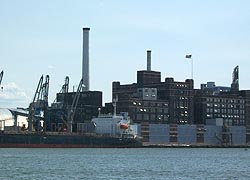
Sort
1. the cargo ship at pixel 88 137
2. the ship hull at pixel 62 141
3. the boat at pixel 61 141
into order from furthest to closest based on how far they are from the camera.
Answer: the cargo ship at pixel 88 137 < the boat at pixel 61 141 < the ship hull at pixel 62 141

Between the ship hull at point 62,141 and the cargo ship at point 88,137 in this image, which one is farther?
the cargo ship at point 88,137

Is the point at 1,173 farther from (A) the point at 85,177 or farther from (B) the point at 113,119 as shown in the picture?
(B) the point at 113,119

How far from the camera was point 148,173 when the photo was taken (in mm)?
77500

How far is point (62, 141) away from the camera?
171875 millimetres

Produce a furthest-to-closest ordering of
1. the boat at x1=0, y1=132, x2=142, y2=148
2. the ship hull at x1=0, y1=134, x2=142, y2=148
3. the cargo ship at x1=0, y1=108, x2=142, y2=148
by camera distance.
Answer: the cargo ship at x1=0, y1=108, x2=142, y2=148 → the boat at x1=0, y1=132, x2=142, y2=148 → the ship hull at x1=0, y1=134, x2=142, y2=148

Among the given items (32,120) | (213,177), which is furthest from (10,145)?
(213,177)

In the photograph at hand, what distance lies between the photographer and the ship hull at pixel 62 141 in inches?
6496

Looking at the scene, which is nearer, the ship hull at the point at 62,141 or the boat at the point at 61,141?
the ship hull at the point at 62,141

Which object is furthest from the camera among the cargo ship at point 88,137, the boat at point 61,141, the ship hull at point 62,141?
the cargo ship at point 88,137

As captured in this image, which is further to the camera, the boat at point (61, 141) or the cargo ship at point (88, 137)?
the cargo ship at point (88, 137)

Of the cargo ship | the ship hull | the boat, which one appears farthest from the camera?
the cargo ship

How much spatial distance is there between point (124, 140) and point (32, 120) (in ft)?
86.1

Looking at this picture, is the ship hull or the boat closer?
the ship hull

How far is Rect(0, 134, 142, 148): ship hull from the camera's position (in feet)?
541
